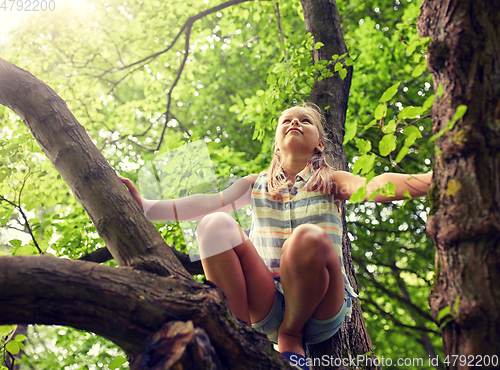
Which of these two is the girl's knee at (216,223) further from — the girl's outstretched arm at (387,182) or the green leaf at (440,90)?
the green leaf at (440,90)

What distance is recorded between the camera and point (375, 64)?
5234 mm

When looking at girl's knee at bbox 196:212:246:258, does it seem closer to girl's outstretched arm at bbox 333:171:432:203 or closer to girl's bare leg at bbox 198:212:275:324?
girl's bare leg at bbox 198:212:275:324

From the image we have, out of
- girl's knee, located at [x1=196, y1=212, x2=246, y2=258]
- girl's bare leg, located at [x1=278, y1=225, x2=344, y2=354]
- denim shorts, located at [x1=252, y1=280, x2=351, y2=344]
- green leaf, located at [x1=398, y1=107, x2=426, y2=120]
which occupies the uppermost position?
green leaf, located at [x1=398, y1=107, x2=426, y2=120]

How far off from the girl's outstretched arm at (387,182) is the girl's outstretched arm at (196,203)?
0.60 meters

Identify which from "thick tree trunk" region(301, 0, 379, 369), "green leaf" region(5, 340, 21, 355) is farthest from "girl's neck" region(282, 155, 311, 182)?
"green leaf" region(5, 340, 21, 355)

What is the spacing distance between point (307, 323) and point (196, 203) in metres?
0.94

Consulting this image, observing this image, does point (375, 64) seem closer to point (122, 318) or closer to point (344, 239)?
point (344, 239)

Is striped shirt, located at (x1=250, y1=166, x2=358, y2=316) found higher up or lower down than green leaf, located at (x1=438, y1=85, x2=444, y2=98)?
lower down

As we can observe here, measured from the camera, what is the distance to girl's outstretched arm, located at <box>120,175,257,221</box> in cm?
181

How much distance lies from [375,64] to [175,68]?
3.53m

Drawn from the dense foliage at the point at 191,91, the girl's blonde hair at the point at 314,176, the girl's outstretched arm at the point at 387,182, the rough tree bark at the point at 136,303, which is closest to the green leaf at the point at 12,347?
the dense foliage at the point at 191,91

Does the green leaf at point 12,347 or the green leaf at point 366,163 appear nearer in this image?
the green leaf at point 366,163

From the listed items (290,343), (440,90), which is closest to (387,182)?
(440,90)

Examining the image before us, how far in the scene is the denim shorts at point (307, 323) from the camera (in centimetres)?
166
